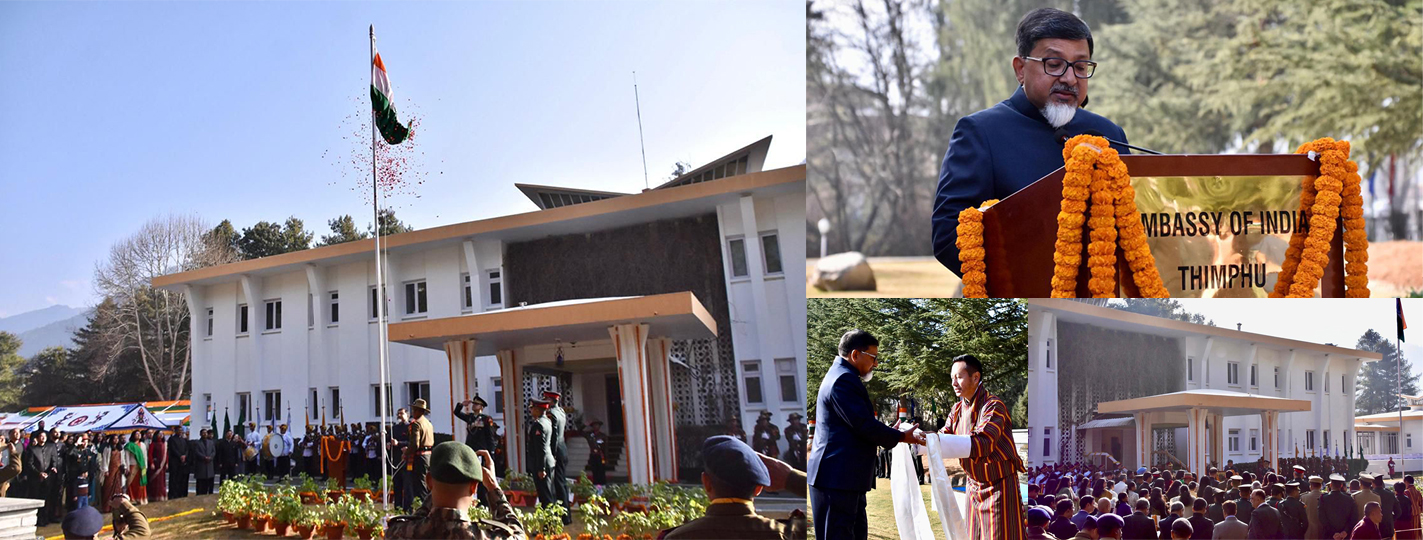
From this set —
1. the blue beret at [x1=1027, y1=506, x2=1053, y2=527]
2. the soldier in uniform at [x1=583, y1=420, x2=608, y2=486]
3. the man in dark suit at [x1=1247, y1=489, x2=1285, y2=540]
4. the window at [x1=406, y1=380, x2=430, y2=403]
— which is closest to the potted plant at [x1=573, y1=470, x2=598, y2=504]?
the soldier in uniform at [x1=583, y1=420, x2=608, y2=486]

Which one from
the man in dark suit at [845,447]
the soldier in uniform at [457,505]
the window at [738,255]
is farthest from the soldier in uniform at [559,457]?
the man in dark suit at [845,447]

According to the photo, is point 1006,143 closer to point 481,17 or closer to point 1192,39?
point 481,17

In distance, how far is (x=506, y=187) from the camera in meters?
6.08

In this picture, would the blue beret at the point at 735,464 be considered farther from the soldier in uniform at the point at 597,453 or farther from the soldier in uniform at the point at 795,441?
the soldier in uniform at the point at 597,453

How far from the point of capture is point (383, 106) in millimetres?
6133

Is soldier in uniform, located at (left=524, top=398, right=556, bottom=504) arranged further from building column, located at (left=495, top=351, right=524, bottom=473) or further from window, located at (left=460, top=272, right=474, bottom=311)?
window, located at (left=460, top=272, right=474, bottom=311)

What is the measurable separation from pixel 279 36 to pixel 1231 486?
18.3ft

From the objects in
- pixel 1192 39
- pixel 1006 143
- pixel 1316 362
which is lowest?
pixel 1316 362

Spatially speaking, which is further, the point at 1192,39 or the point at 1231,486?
the point at 1192,39

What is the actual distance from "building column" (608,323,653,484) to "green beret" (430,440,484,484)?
802 mm

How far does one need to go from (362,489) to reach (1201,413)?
429 centimetres

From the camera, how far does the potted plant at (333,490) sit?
6.04 metres

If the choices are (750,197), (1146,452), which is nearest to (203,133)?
(750,197)

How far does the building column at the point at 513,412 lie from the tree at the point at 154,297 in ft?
6.63
